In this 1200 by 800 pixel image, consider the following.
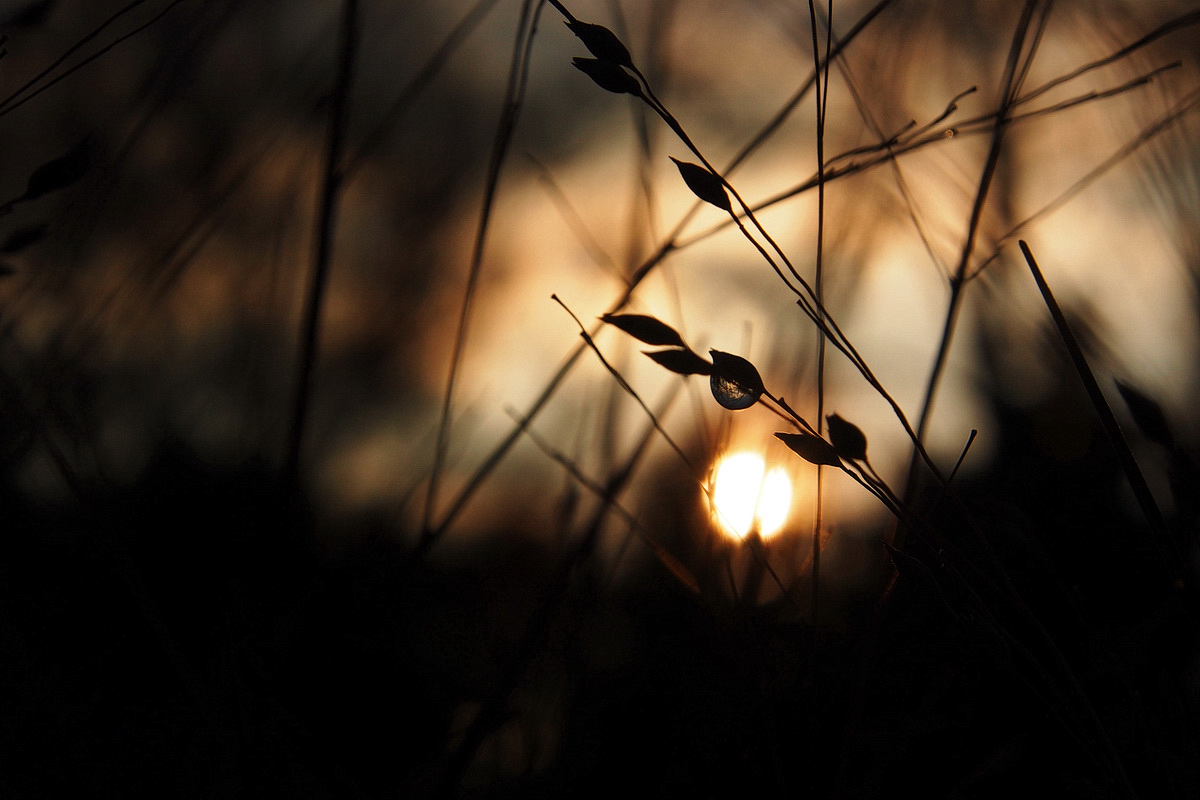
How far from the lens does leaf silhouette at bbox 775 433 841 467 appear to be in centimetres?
28

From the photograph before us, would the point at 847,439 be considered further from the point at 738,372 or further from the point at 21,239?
the point at 21,239

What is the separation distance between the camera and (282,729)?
1.65 feet

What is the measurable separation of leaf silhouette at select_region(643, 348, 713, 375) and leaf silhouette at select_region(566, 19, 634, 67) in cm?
12

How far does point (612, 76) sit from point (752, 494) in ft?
1.00

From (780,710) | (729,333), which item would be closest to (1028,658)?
(780,710)

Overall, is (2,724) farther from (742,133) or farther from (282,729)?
(742,133)

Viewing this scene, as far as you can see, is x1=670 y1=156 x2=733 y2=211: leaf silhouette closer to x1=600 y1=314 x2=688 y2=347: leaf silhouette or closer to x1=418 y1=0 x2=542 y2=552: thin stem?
x1=600 y1=314 x2=688 y2=347: leaf silhouette

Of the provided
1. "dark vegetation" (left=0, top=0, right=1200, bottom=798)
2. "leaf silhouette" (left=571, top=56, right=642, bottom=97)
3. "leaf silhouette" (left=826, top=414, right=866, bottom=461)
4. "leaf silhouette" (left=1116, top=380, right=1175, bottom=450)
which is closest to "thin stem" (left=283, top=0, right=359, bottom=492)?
"dark vegetation" (left=0, top=0, right=1200, bottom=798)

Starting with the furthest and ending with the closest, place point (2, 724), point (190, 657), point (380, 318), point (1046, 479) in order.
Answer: point (1046, 479) < point (380, 318) < point (190, 657) < point (2, 724)

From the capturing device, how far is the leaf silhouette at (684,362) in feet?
0.89

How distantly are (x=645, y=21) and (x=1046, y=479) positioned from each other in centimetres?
75

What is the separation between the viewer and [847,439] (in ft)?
0.93

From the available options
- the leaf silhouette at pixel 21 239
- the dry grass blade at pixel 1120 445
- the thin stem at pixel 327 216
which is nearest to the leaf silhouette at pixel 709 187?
the dry grass blade at pixel 1120 445

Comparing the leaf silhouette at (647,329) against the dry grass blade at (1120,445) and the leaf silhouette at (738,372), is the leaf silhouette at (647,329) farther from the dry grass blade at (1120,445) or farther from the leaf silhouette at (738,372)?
the dry grass blade at (1120,445)
